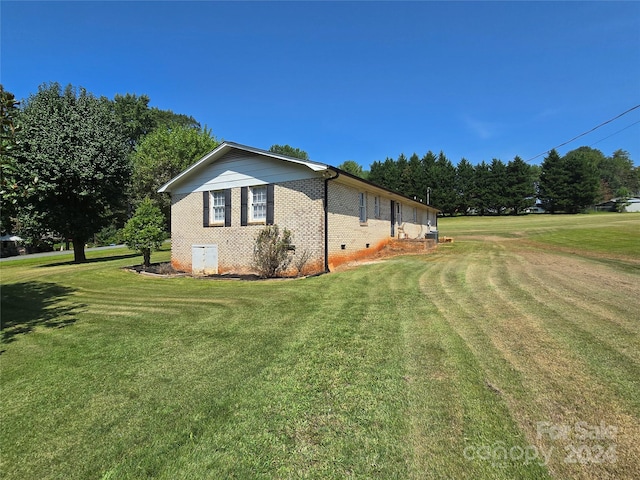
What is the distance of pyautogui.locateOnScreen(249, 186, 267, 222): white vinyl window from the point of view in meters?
11.7

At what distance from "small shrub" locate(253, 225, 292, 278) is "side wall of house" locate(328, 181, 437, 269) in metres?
1.47

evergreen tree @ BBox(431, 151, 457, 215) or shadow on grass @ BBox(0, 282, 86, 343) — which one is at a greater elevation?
evergreen tree @ BBox(431, 151, 457, 215)

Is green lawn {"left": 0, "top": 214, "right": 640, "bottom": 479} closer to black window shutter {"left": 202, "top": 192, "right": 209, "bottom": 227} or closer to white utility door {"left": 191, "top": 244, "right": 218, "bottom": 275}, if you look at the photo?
white utility door {"left": 191, "top": 244, "right": 218, "bottom": 275}

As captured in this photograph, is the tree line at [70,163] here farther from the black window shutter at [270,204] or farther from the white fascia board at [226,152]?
the black window shutter at [270,204]

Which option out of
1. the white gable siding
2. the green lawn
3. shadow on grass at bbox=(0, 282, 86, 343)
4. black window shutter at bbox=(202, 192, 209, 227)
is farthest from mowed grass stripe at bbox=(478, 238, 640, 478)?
black window shutter at bbox=(202, 192, 209, 227)

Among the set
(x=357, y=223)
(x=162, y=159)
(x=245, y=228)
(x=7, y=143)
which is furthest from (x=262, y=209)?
(x=162, y=159)

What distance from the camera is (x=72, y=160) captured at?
57.0ft

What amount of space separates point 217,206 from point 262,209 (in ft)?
7.62

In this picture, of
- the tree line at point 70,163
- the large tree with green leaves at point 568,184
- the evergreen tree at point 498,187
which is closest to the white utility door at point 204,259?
the tree line at point 70,163

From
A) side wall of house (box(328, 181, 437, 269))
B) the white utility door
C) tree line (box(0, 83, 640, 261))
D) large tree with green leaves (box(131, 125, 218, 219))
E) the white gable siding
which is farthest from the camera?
large tree with green leaves (box(131, 125, 218, 219))

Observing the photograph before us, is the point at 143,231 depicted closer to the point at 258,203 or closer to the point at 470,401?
the point at 258,203

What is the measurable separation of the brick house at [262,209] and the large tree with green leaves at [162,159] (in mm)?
16161

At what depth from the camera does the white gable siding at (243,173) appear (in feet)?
36.1

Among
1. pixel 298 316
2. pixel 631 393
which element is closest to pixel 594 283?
pixel 631 393
